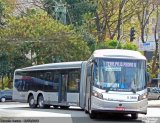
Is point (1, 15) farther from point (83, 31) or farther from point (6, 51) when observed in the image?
point (83, 31)

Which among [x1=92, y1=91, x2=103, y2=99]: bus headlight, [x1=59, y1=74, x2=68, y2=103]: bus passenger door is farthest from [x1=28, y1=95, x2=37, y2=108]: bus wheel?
[x1=92, y1=91, x2=103, y2=99]: bus headlight

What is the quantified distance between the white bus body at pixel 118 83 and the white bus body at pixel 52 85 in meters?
5.42

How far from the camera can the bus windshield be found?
21.2 metres

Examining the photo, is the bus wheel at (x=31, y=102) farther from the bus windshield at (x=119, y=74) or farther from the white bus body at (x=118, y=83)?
the bus windshield at (x=119, y=74)

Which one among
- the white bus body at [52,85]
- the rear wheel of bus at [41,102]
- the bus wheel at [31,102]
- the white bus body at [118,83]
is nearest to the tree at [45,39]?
the white bus body at [52,85]

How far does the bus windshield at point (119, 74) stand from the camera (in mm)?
21156

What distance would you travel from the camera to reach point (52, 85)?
30844 mm

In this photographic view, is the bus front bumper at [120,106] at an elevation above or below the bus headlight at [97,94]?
below

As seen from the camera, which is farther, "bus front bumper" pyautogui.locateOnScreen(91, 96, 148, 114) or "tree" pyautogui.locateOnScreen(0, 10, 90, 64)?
"tree" pyautogui.locateOnScreen(0, 10, 90, 64)

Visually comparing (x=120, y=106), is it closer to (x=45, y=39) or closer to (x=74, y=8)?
(x=45, y=39)

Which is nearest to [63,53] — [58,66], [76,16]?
[76,16]

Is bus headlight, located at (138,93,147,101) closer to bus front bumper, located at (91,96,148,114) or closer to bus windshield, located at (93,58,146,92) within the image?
bus front bumper, located at (91,96,148,114)

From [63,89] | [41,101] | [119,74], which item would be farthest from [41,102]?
[119,74]

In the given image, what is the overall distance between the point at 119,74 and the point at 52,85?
1011cm
